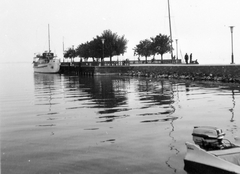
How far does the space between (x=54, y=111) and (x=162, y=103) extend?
6.42m

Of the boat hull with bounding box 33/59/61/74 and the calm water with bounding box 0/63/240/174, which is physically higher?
the boat hull with bounding box 33/59/61/74

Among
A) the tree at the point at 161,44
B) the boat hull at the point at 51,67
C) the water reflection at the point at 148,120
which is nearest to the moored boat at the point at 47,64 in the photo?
A: the boat hull at the point at 51,67

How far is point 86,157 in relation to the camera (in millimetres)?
9656

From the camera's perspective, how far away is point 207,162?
7.68m

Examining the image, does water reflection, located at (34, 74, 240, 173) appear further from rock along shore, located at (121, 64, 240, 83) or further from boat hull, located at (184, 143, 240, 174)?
rock along shore, located at (121, 64, 240, 83)

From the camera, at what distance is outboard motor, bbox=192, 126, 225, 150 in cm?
843

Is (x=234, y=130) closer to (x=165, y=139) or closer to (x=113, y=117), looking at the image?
(x=165, y=139)

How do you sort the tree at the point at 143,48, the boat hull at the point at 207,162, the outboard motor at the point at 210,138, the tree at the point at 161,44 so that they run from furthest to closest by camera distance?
1. the tree at the point at 143,48
2. the tree at the point at 161,44
3. the outboard motor at the point at 210,138
4. the boat hull at the point at 207,162

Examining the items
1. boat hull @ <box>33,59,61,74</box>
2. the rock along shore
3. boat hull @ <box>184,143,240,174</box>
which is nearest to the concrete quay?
the rock along shore

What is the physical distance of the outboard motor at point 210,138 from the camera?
8.43m

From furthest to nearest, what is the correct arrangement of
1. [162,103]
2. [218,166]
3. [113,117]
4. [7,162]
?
[162,103]
[113,117]
[7,162]
[218,166]

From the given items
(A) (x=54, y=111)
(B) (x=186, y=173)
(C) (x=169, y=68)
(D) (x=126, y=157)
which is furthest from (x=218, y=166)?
(C) (x=169, y=68)

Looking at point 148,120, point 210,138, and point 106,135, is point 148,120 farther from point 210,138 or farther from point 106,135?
point 210,138

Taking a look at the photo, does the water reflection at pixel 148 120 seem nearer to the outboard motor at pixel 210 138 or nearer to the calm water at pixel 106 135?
the calm water at pixel 106 135
